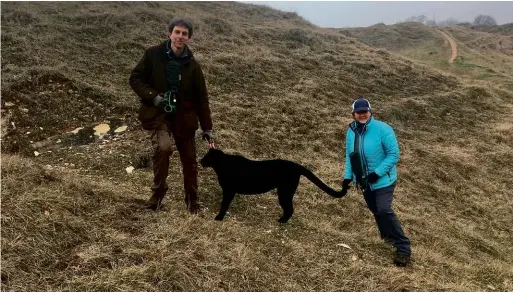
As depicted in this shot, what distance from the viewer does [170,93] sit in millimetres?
4273

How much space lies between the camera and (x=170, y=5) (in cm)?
2130

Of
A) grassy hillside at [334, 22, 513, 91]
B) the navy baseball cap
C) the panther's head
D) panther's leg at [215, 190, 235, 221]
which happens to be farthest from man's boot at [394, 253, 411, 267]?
grassy hillside at [334, 22, 513, 91]

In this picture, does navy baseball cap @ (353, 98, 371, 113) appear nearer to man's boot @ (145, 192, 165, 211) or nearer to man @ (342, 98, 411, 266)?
man @ (342, 98, 411, 266)

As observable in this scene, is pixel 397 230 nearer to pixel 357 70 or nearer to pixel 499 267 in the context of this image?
pixel 499 267

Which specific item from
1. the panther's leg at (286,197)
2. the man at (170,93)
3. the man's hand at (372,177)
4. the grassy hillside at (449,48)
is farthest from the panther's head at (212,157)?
the grassy hillside at (449,48)

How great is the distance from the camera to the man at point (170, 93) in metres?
4.21

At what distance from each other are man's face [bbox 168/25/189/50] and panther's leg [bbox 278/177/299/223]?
191 cm

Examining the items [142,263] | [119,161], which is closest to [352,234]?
[142,263]

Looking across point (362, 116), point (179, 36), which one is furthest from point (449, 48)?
point (179, 36)

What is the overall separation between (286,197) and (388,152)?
4.12 ft

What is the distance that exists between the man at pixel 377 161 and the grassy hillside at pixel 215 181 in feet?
1.09

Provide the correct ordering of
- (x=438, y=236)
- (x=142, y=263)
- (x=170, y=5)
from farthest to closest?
(x=170, y=5) < (x=438, y=236) < (x=142, y=263)

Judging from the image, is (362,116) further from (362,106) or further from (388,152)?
(388,152)

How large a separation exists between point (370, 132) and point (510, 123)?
11.1 metres
